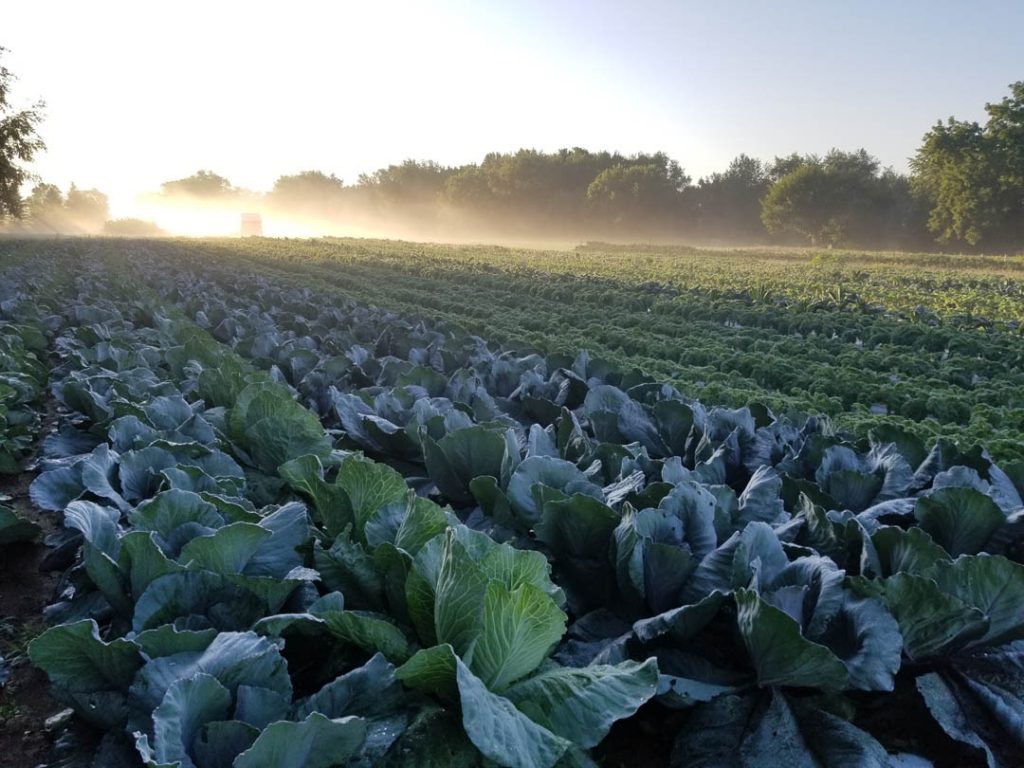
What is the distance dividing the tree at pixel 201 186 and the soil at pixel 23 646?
154 metres

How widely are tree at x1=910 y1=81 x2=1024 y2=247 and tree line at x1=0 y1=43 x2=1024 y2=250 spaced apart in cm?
7

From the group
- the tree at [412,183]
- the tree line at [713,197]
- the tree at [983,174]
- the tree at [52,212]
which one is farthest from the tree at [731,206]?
the tree at [52,212]

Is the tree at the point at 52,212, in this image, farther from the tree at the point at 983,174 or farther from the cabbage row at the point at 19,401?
the cabbage row at the point at 19,401

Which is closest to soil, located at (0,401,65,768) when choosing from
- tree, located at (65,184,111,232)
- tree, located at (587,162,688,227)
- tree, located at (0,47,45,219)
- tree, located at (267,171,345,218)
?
tree, located at (0,47,45,219)

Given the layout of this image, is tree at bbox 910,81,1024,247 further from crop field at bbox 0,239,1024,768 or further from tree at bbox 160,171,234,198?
tree at bbox 160,171,234,198

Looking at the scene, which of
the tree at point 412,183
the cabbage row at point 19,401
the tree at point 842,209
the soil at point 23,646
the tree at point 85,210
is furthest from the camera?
the tree at point 85,210

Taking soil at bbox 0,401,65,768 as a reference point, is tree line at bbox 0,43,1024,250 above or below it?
above

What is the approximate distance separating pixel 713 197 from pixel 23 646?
256 feet

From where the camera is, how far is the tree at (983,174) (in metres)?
47.3

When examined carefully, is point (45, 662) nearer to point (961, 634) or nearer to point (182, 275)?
point (961, 634)

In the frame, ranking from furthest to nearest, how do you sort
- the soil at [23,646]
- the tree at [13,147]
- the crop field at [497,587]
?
the tree at [13,147] < the soil at [23,646] < the crop field at [497,587]

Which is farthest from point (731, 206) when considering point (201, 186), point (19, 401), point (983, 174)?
point (201, 186)

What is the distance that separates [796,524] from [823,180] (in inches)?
2590

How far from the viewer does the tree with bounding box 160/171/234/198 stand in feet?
465
